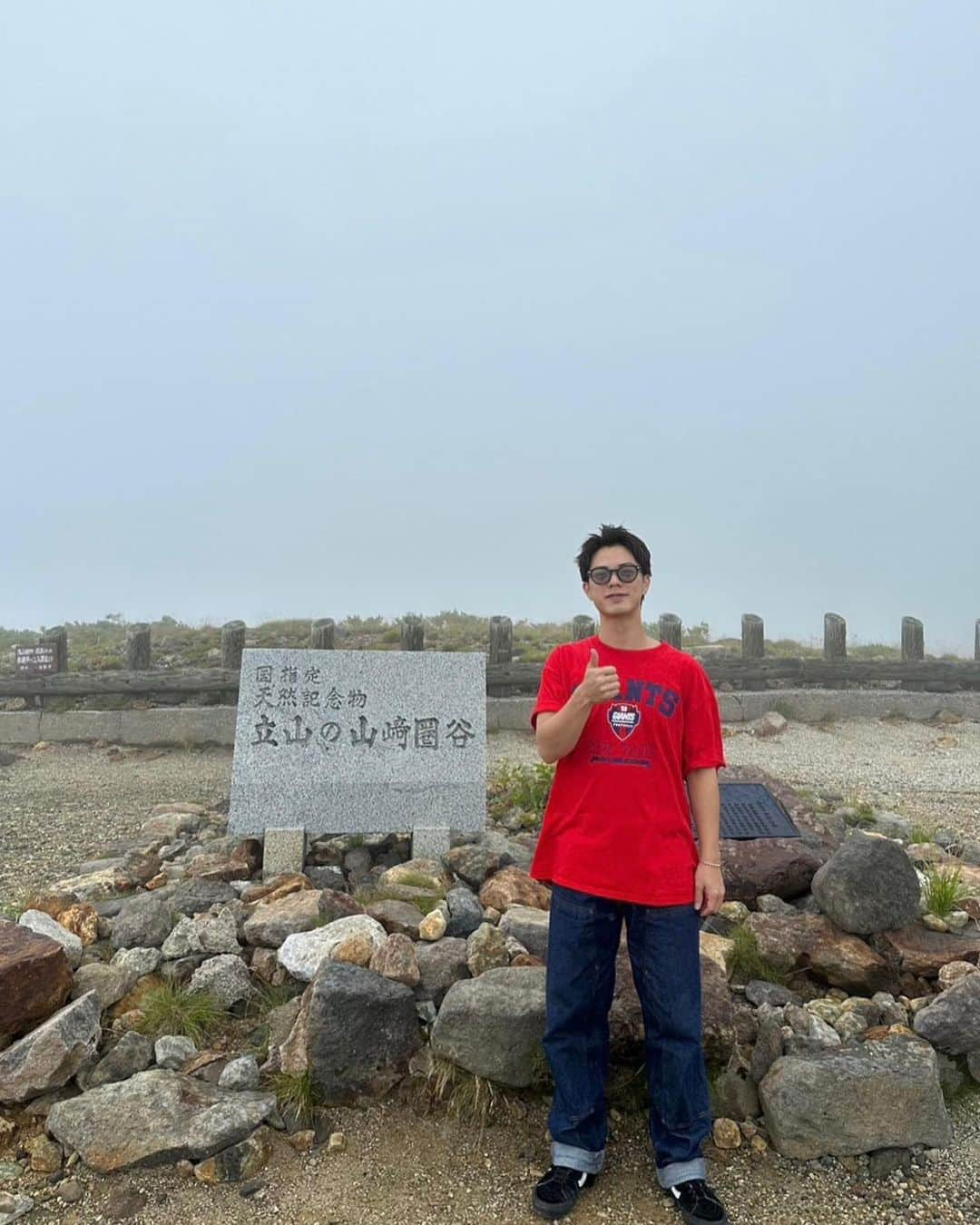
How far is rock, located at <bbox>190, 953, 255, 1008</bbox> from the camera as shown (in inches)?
143

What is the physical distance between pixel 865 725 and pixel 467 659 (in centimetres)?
812

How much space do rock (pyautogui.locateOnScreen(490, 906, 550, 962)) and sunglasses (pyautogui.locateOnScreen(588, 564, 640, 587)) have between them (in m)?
1.88

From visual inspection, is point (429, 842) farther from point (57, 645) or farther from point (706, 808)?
point (57, 645)

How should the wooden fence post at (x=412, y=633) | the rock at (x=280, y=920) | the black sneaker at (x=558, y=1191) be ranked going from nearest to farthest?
the black sneaker at (x=558, y=1191)
the rock at (x=280, y=920)
the wooden fence post at (x=412, y=633)

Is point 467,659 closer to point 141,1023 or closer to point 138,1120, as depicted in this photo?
point 141,1023

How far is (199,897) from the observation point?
4488 mm

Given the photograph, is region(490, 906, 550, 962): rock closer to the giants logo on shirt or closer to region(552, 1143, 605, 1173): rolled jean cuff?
region(552, 1143, 605, 1173): rolled jean cuff

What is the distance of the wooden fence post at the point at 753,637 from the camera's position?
12453 millimetres

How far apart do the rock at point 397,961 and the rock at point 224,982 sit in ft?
2.09

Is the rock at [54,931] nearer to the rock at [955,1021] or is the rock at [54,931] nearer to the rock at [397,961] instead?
the rock at [397,961]

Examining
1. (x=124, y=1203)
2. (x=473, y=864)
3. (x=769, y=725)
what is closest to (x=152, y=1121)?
(x=124, y=1203)

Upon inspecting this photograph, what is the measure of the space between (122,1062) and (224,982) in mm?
525

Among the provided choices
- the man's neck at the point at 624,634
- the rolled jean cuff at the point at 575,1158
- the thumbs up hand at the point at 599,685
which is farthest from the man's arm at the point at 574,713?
the rolled jean cuff at the point at 575,1158

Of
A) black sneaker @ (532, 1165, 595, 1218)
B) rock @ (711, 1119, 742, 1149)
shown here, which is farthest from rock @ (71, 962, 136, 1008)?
rock @ (711, 1119, 742, 1149)
